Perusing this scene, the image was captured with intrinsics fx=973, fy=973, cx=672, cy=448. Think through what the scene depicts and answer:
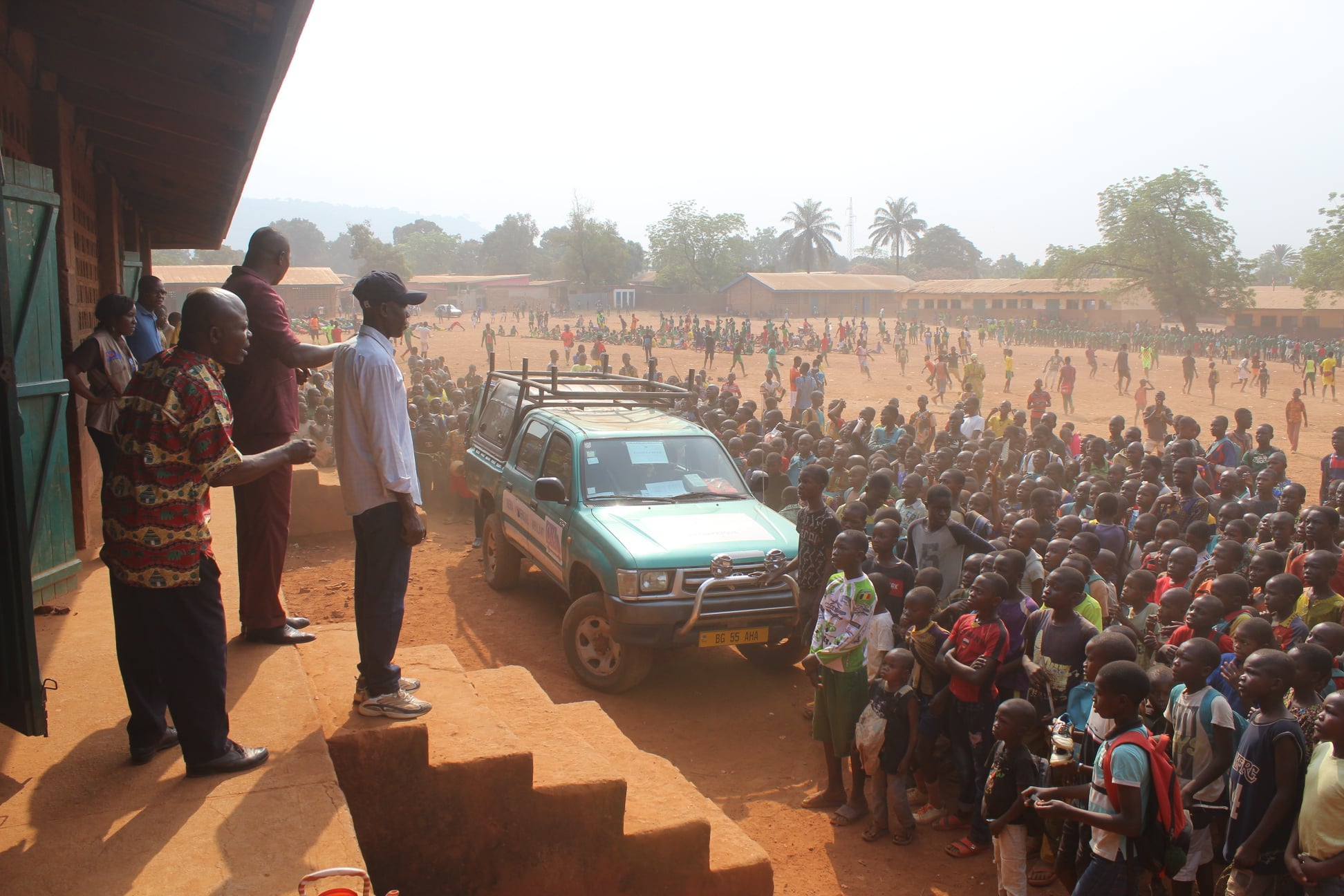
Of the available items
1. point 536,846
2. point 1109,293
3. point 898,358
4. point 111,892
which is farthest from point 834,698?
point 1109,293

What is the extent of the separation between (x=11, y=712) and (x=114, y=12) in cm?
325

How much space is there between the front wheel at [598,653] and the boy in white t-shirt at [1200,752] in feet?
11.5

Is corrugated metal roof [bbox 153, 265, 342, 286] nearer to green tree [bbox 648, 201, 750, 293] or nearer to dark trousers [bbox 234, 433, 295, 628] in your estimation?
green tree [bbox 648, 201, 750, 293]

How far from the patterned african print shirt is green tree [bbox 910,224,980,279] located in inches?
4279

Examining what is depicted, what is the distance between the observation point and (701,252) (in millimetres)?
76688

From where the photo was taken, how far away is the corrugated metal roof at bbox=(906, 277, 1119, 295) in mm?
58344

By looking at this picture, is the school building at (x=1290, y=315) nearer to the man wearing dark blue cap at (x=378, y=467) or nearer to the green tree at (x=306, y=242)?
the man wearing dark blue cap at (x=378, y=467)

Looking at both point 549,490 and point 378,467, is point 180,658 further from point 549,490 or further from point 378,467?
point 549,490

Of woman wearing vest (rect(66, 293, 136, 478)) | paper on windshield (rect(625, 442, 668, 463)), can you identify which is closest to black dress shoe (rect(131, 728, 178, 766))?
woman wearing vest (rect(66, 293, 136, 478))

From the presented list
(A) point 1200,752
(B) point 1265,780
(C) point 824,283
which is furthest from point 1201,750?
(C) point 824,283

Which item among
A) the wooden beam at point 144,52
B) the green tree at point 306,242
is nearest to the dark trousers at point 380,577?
the wooden beam at point 144,52

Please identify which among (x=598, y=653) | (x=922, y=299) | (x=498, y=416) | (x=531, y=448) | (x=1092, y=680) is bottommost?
(x=598, y=653)

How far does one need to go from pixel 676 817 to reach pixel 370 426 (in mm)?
1982

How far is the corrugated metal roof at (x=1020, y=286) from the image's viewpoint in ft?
191
